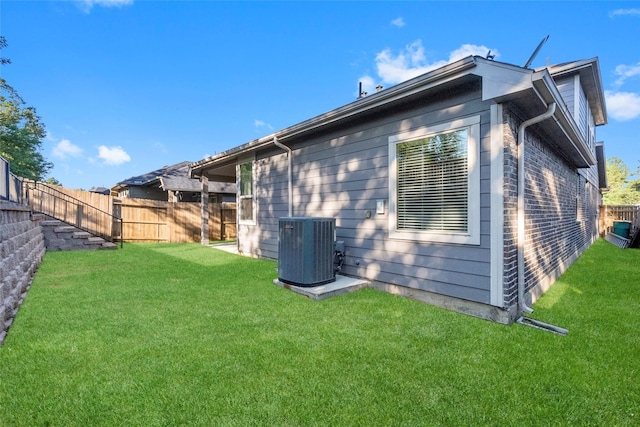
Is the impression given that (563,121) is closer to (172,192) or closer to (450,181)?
(450,181)

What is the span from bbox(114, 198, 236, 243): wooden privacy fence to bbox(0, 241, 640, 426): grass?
26.5ft

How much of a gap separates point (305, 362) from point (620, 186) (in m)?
48.4

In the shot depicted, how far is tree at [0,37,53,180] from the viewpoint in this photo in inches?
678

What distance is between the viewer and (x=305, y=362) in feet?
7.52

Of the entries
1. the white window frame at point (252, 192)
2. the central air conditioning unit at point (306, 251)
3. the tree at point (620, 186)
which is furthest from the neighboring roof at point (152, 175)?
the tree at point (620, 186)

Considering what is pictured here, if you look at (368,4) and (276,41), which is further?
(276,41)

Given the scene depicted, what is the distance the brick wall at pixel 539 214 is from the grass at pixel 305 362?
0.56 m

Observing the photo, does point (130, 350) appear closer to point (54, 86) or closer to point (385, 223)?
point (385, 223)

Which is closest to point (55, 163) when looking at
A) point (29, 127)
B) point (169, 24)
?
point (29, 127)

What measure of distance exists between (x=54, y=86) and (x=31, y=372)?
18.9m

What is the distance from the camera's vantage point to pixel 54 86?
49.2ft

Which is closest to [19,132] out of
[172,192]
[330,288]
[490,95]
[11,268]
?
[172,192]

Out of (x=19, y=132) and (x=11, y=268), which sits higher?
(x=19, y=132)

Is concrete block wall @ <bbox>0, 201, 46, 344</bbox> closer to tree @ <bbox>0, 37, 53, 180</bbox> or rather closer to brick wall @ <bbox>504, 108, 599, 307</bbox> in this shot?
brick wall @ <bbox>504, 108, 599, 307</bbox>
